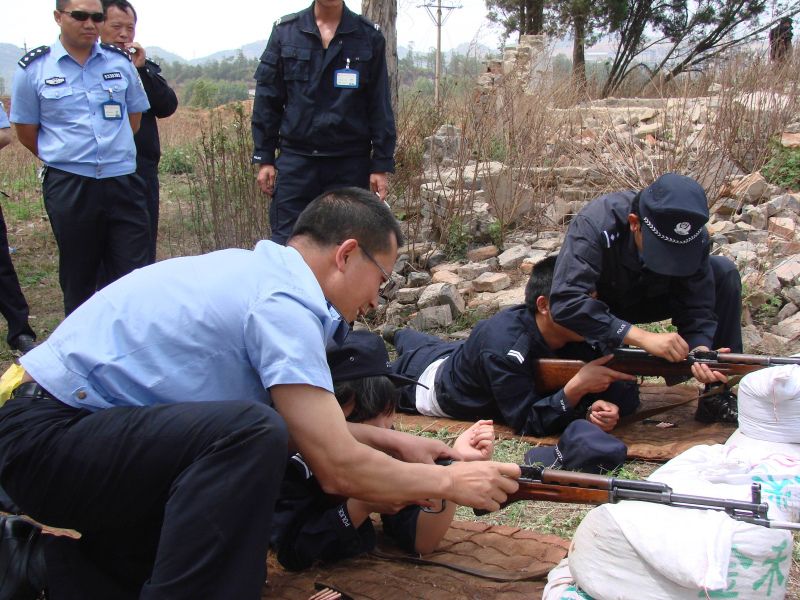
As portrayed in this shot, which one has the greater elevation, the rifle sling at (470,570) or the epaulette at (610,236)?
the epaulette at (610,236)

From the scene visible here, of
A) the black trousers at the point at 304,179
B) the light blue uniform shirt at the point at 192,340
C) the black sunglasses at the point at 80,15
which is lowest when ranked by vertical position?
the light blue uniform shirt at the point at 192,340

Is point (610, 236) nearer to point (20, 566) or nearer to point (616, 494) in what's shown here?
point (616, 494)

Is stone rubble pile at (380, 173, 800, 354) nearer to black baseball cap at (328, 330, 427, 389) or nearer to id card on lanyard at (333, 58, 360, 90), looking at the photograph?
id card on lanyard at (333, 58, 360, 90)

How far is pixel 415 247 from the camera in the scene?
22.1ft

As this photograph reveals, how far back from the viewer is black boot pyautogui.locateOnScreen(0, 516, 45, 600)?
218 centimetres

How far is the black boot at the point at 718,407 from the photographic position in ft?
12.4

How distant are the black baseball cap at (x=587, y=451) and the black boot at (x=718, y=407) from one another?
0.77 m

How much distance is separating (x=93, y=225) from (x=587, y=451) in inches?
112

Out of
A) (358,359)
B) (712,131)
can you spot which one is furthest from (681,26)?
(358,359)

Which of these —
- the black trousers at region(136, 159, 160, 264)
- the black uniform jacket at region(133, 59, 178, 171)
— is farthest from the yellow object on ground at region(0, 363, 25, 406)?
the black uniform jacket at region(133, 59, 178, 171)

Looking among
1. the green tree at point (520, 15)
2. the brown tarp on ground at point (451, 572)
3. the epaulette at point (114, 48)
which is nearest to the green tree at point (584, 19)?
the green tree at point (520, 15)

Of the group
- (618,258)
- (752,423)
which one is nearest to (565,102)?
(618,258)

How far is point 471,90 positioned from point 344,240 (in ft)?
19.0

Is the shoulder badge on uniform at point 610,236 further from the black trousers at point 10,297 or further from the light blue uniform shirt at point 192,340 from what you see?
the black trousers at point 10,297
